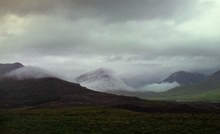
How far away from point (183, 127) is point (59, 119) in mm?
25320

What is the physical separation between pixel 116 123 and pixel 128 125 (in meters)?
2.90

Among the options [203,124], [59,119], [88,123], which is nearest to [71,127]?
[88,123]

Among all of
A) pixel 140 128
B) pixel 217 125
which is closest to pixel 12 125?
pixel 140 128

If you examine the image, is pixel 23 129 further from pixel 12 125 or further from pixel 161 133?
pixel 161 133

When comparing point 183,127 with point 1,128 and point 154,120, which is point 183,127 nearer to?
point 154,120

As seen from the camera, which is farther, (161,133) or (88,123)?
(88,123)

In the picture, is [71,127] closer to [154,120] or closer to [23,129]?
[23,129]

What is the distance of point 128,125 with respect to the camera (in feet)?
210

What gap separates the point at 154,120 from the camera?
2675 inches

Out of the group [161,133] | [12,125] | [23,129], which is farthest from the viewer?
[12,125]

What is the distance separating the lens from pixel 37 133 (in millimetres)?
61312

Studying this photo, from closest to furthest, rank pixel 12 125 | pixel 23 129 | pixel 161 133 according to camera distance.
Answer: pixel 161 133 < pixel 23 129 < pixel 12 125

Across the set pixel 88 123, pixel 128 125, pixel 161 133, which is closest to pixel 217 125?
pixel 161 133

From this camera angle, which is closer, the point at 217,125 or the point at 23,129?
the point at 217,125
